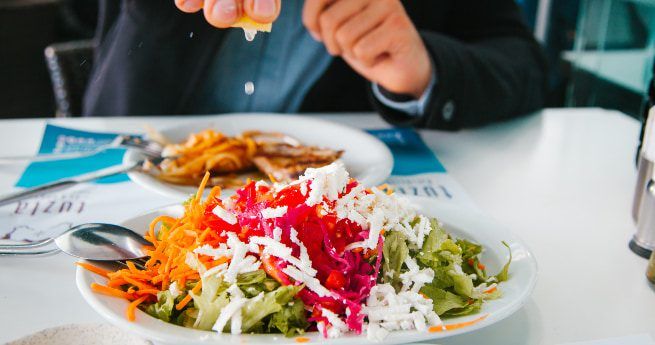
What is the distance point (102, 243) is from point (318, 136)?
0.51 meters

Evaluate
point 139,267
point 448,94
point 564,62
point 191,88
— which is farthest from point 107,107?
point 564,62

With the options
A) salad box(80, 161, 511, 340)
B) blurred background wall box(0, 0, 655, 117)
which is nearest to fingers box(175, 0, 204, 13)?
salad box(80, 161, 511, 340)

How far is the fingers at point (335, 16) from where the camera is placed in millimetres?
994

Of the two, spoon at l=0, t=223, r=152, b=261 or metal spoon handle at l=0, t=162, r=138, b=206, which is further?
metal spoon handle at l=0, t=162, r=138, b=206

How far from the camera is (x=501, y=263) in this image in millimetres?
592

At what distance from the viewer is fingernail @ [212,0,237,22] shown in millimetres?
597

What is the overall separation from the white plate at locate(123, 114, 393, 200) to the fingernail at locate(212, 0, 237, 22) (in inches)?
10.4

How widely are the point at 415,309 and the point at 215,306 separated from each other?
157 millimetres

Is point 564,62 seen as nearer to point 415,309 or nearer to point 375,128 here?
point 375,128

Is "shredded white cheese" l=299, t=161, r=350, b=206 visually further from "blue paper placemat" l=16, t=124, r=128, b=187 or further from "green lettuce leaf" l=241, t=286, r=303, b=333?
"blue paper placemat" l=16, t=124, r=128, b=187

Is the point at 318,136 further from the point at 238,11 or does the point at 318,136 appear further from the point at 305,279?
the point at 305,279

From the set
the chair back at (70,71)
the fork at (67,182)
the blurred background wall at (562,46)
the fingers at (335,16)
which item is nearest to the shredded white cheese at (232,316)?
the fork at (67,182)

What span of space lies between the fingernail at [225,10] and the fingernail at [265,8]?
0.07ft

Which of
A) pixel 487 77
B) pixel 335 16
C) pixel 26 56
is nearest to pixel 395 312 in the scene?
pixel 335 16
